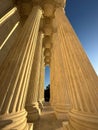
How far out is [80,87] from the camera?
1418 cm

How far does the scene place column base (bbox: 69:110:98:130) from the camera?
11.5 meters

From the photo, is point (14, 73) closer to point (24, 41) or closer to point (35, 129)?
point (24, 41)

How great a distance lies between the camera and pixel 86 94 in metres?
13.3

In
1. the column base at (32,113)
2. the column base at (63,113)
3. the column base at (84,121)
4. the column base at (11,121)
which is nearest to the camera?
the column base at (11,121)

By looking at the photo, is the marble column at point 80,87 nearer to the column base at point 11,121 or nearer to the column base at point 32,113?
the column base at point 11,121

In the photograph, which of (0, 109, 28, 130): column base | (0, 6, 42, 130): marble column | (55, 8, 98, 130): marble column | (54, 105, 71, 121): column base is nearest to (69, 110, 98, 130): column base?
(55, 8, 98, 130): marble column

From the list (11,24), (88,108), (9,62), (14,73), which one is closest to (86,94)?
(88,108)

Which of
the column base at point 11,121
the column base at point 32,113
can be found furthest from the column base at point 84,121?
the column base at point 32,113

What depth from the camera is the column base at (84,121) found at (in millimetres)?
11482

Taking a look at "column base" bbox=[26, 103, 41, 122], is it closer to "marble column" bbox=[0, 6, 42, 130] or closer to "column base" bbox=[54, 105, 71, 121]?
"column base" bbox=[54, 105, 71, 121]

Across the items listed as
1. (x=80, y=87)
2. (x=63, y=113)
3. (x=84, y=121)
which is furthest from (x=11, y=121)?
(x=63, y=113)

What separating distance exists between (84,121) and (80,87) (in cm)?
323

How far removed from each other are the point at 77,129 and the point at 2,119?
253 inches

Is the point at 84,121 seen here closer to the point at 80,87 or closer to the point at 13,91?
the point at 80,87
